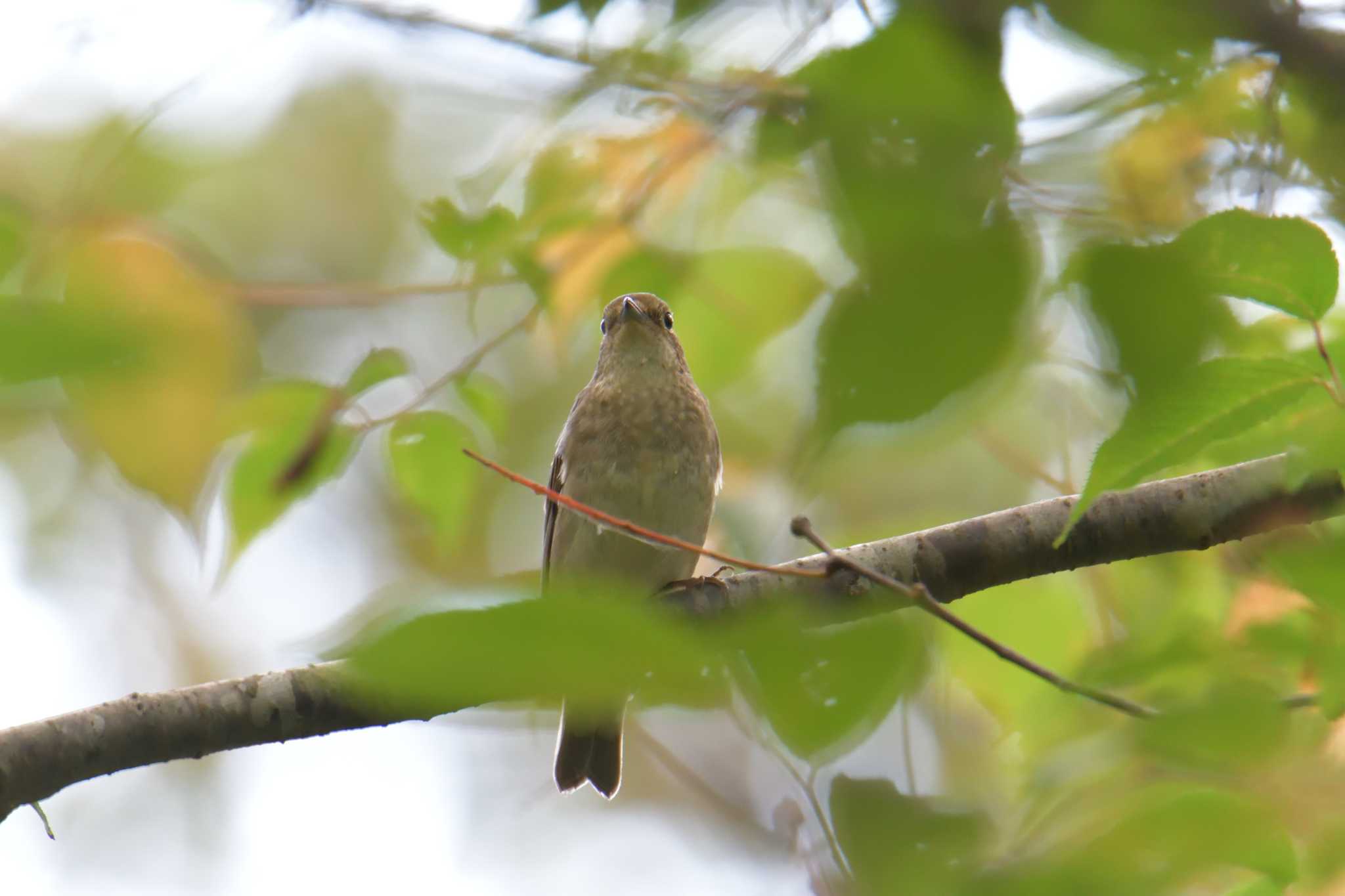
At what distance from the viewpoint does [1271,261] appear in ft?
4.47

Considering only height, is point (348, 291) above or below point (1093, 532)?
above

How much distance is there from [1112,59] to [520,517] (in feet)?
32.2

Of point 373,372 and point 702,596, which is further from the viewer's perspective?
point 702,596

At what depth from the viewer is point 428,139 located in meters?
11.7

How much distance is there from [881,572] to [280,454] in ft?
4.71

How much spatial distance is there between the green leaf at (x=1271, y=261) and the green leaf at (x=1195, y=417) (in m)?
0.07

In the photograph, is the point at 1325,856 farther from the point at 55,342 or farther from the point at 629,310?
the point at 629,310

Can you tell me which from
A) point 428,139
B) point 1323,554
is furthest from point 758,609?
point 428,139

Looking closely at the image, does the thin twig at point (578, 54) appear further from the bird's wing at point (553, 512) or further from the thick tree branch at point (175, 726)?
the bird's wing at point (553, 512)

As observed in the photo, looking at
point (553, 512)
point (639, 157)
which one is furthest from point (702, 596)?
point (553, 512)

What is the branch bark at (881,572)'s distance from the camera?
8.93 ft

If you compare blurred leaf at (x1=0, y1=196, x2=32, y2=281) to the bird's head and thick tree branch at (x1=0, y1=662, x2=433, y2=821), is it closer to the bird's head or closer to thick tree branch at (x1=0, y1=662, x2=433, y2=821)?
thick tree branch at (x1=0, y1=662, x2=433, y2=821)

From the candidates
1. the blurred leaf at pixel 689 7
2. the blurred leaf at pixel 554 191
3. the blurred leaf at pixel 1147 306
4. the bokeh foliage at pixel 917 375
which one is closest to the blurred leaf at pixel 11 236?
the bokeh foliage at pixel 917 375

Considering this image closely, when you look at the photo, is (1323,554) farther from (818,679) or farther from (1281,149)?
(1281,149)
